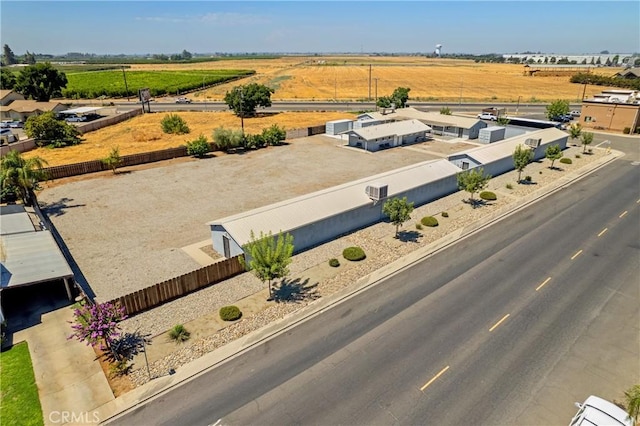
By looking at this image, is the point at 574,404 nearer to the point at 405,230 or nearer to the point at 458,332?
the point at 458,332

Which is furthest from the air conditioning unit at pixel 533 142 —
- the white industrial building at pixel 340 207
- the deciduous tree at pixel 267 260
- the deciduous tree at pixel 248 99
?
the deciduous tree at pixel 248 99

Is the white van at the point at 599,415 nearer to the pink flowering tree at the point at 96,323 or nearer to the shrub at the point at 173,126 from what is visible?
the pink flowering tree at the point at 96,323

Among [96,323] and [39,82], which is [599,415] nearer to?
[96,323]

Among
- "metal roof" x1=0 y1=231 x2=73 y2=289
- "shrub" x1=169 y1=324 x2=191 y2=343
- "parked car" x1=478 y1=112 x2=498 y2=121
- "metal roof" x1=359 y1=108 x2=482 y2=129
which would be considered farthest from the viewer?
"parked car" x1=478 y1=112 x2=498 y2=121

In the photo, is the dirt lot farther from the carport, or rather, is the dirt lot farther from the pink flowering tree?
the pink flowering tree

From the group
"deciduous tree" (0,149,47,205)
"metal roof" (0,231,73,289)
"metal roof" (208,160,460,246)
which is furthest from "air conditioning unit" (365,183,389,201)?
"deciduous tree" (0,149,47,205)

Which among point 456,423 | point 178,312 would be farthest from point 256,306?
point 456,423
